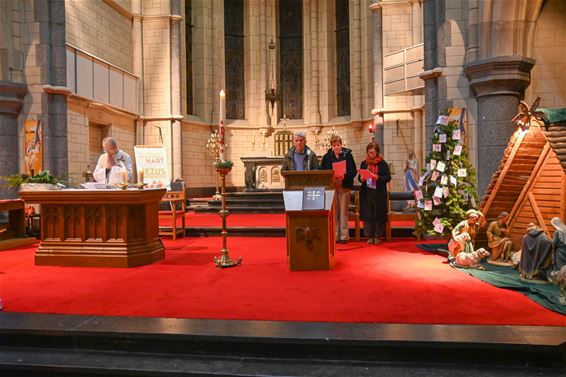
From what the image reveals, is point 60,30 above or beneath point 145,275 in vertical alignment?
above

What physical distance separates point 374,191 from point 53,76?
252 inches

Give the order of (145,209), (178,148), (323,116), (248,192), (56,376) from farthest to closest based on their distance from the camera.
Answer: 1. (323,116)
2. (178,148)
3. (248,192)
4. (145,209)
5. (56,376)

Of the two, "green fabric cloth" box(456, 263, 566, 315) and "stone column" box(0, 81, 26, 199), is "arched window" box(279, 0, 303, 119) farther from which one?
"green fabric cloth" box(456, 263, 566, 315)

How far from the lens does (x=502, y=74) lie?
713cm

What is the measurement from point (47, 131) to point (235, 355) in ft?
24.7

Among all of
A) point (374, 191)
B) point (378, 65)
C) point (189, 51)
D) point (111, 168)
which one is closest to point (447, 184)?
point (374, 191)

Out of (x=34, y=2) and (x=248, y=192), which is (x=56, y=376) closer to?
(x=34, y=2)

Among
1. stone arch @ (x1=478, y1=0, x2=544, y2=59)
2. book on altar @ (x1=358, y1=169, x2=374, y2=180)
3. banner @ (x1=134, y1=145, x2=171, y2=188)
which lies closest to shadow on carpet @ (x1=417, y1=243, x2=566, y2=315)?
book on altar @ (x1=358, y1=169, x2=374, y2=180)

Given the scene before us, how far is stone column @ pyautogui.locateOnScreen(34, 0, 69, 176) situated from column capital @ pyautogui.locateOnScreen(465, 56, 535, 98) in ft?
24.2

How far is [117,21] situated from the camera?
13.3m

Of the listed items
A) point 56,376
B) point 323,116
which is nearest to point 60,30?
point 56,376

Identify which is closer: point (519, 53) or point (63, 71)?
point (519, 53)

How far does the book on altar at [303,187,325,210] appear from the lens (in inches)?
219

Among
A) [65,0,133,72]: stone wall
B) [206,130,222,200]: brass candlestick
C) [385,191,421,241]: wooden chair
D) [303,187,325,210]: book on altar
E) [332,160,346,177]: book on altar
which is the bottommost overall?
[385,191,421,241]: wooden chair
